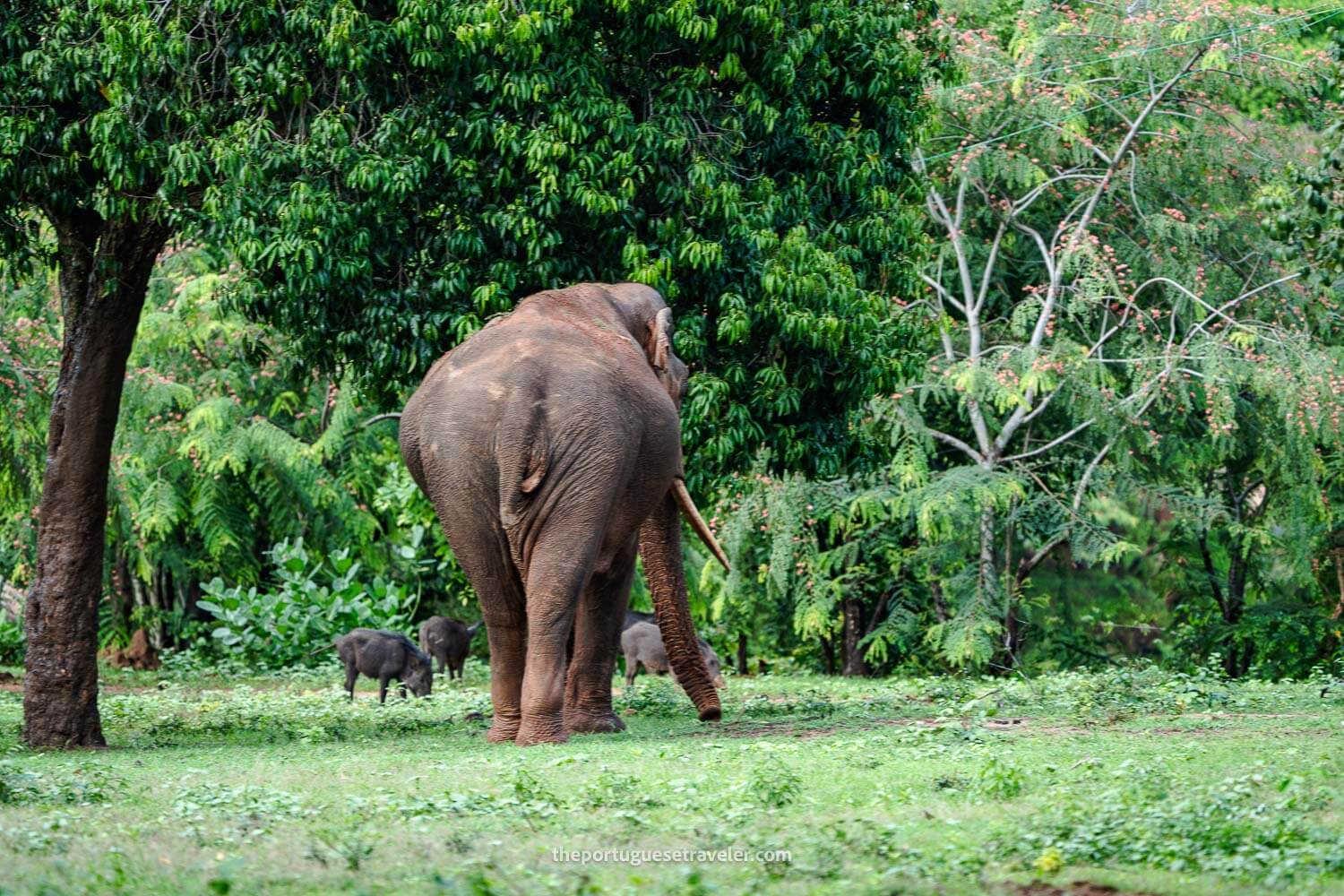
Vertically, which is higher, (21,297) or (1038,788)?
(21,297)

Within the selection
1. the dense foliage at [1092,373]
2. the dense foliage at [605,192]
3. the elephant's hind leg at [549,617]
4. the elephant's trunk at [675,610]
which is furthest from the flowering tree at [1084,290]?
the elephant's hind leg at [549,617]

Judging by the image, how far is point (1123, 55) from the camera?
72.7ft

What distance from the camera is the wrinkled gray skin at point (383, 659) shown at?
17.6 meters

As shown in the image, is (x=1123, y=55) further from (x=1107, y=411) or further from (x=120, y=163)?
(x=120, y=163)

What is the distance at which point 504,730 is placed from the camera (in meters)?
12.1

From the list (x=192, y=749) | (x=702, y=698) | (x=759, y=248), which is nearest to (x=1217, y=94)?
(x=759, y=248)

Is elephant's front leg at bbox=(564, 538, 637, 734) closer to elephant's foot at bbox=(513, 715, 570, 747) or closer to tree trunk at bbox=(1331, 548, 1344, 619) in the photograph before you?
elephant's foot at bbox=(513, 715, 570, 747)

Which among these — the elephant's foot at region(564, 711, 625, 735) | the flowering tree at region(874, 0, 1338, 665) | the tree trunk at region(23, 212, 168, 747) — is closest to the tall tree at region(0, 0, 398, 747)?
the tree trunk at region(23, 212, 168, 747)

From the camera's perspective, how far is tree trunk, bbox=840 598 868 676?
2462cm

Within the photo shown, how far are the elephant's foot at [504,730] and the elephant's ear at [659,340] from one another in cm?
270

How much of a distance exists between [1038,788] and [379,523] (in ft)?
63.3

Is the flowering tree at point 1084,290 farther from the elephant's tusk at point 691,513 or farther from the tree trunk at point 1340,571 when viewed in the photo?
the elephant's tusk at point 691,513

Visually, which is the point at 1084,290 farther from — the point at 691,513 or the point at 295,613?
the point at 295,613

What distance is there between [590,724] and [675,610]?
1.43 meters
